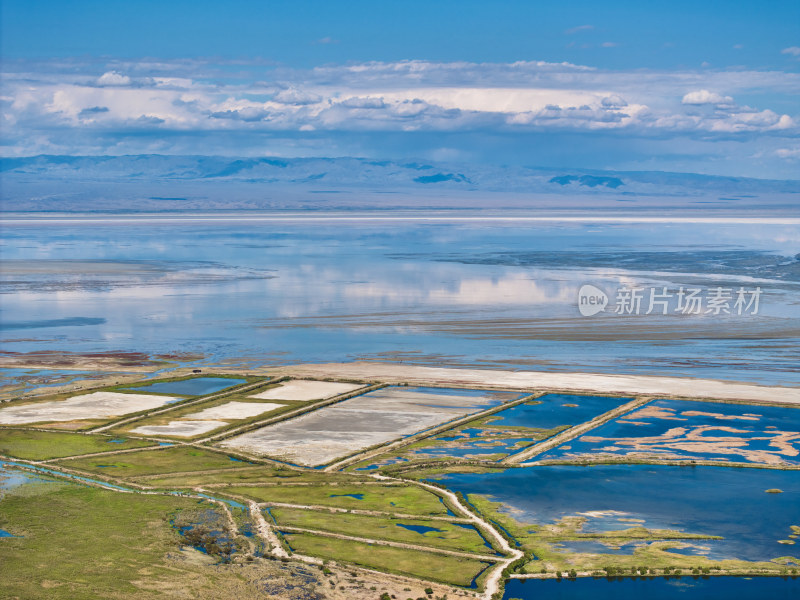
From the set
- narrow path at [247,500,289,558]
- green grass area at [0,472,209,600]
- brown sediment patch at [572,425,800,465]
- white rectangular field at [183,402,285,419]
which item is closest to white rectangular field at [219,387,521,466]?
white rectangular field at [183,402,285,419]

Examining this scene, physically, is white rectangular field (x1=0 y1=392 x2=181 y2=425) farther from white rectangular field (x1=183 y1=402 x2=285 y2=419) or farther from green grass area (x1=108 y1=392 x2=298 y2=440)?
white rectangular field (x1=183 y1=402 x2=285 y2=419)

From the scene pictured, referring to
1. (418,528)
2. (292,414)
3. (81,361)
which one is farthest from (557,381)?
(81,361)

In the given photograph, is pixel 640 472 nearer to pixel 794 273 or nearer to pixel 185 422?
pixel 185 422

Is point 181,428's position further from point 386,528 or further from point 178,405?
point 386,528

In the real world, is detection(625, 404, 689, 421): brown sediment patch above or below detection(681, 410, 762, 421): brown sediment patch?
below

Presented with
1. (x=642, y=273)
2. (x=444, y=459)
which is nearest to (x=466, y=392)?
(x=444, y=459)

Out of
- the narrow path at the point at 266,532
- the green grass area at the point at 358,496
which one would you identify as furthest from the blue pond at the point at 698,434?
the narrow path at the point at 266,532
